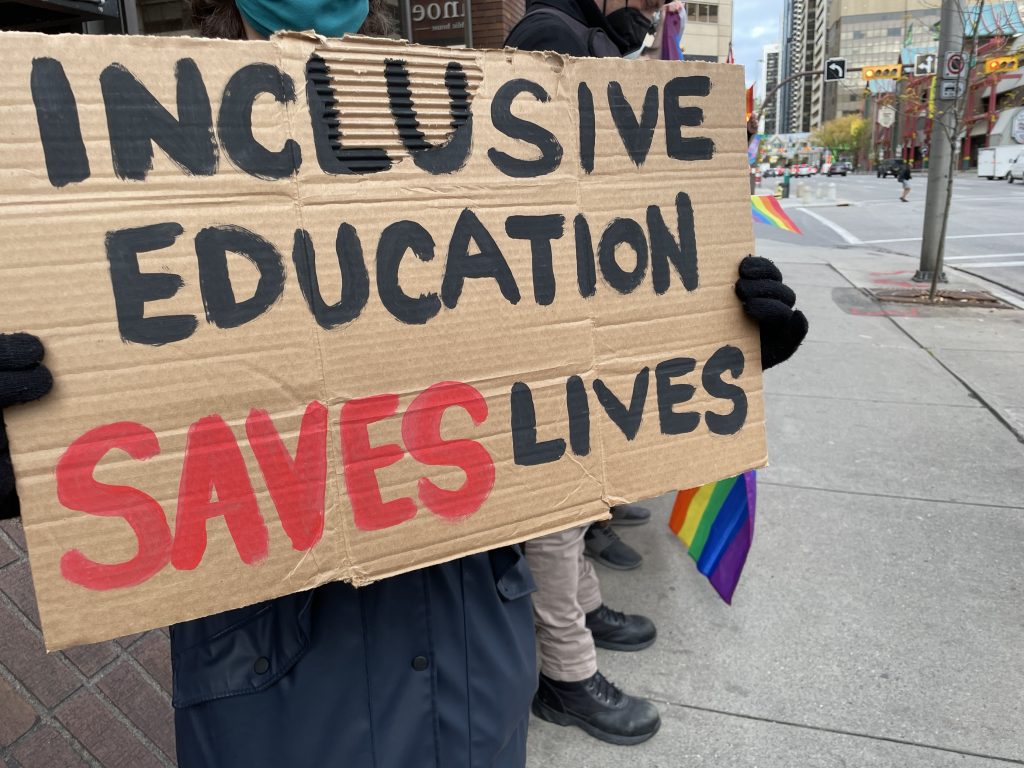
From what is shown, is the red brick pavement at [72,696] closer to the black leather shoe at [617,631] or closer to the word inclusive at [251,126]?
the black leather shoe at [617,631]

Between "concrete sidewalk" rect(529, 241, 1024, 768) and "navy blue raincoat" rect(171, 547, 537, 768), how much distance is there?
48.7 inches

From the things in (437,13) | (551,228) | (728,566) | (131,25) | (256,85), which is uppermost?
(437,13)

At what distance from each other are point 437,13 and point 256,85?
8.05 meters

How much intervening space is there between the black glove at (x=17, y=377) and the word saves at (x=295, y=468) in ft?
0.20

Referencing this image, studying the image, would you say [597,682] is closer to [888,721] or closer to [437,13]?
[888,721]

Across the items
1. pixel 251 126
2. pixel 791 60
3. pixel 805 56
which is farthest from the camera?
pixel 791 60

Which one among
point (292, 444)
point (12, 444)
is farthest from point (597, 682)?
point (12, 444)

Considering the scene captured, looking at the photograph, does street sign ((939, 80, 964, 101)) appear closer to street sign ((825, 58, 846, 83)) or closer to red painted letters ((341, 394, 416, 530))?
red painted letters ((341, 394, 416, 530))

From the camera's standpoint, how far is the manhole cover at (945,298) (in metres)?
8.60

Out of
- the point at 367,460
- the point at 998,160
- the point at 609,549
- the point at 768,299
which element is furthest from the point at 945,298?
the point at 998,160

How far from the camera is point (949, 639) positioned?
8.72 feet

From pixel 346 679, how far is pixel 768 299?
92 centimetres

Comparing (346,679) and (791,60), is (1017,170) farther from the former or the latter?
(791,60)

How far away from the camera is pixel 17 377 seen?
915 mm
